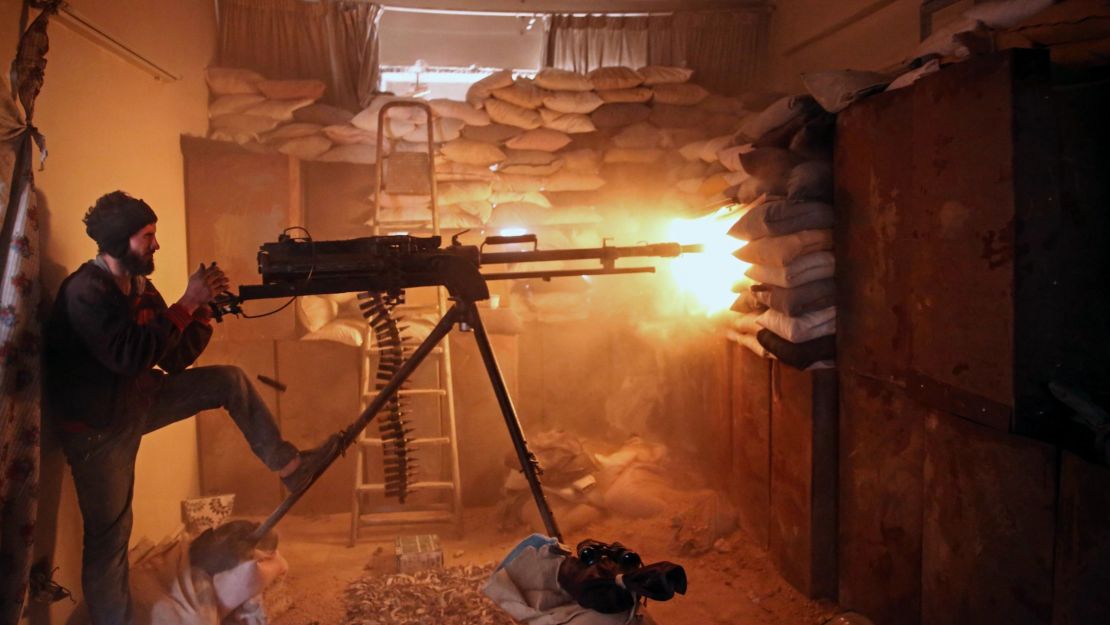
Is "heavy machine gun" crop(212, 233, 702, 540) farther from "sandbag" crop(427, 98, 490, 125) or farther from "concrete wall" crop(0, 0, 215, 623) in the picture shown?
"sandbag" crop(427, 98, 490, 125)

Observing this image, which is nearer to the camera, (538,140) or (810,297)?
(810,297)

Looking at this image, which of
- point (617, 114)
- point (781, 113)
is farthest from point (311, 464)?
point (617, 114)

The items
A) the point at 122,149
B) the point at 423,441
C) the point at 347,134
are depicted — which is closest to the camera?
the point at 122,149

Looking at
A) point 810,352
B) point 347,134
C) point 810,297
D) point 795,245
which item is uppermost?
point 347,134

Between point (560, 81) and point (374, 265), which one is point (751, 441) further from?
point (560, 81)

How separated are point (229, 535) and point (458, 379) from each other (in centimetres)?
175

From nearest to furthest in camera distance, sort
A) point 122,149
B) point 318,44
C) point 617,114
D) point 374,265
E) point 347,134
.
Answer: point 374,265 → point 122,149 → point 347,134 → point 617,114 → point 318,44

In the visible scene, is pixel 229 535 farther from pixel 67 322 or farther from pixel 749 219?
pixel 749 219

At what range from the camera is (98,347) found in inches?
90.9

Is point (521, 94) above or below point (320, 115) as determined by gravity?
above

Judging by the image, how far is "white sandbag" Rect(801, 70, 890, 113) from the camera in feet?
8.68

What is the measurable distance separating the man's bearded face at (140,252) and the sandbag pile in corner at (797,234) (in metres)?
2.42

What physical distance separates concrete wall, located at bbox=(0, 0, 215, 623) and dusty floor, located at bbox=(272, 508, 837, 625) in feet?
2.50

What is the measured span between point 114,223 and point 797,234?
2577mm
